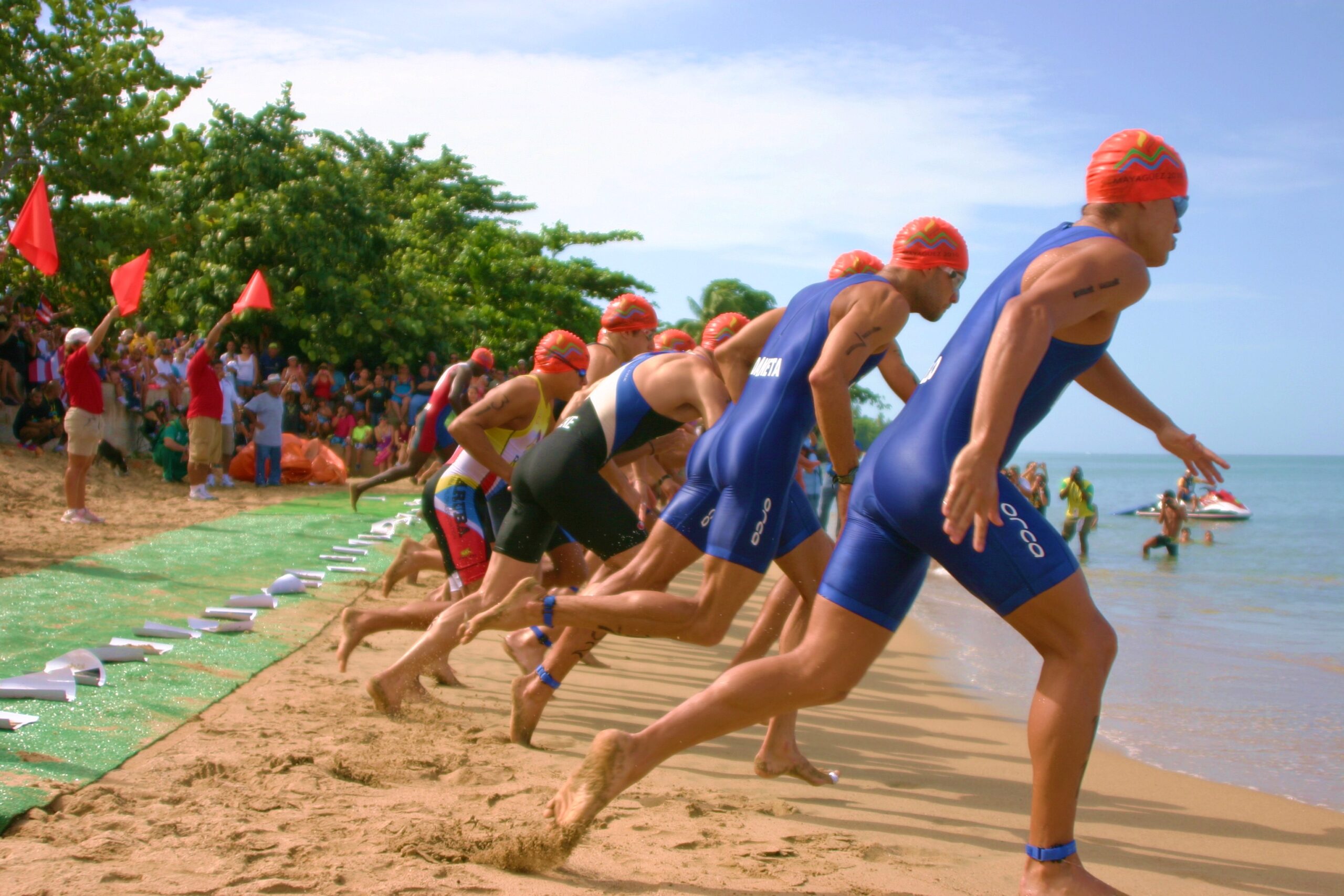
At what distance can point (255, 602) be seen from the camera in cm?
726

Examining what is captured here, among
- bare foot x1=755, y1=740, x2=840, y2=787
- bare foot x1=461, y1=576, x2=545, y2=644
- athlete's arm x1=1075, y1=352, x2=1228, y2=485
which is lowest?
bare foot x1=755, y1=740, x2=840, y2=787

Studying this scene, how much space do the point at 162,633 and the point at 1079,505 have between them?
1965 cm

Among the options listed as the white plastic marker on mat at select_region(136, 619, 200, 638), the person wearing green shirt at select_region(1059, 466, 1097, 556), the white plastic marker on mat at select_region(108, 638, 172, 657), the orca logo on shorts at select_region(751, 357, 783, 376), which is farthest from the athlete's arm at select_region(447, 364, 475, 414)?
the person wearing green shirt at select_region(1059, 466, 1097, 556)

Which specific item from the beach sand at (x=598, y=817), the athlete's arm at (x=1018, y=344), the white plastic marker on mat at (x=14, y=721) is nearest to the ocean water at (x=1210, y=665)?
the beach sand at (x=598, y=817)

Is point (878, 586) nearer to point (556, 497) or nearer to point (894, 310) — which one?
point (894, 310)

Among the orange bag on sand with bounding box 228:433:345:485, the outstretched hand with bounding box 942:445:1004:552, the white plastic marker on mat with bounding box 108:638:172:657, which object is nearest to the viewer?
the outstretched hand with bounding box 942:445:1004:552

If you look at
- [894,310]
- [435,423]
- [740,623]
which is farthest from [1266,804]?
[435,423]

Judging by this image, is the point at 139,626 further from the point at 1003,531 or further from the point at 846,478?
the point at 1003,531

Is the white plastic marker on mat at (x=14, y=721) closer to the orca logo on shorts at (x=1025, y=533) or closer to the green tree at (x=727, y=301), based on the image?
the orca logo on shorts at (x=1025, y=533)

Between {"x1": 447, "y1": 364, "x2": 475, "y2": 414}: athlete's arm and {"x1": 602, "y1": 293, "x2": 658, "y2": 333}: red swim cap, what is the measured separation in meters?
2.59

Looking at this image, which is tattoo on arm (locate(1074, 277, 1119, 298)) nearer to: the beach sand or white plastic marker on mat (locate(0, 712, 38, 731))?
the beach sand

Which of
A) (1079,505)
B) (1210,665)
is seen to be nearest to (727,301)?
(1079,505)

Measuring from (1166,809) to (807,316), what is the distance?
2.26 m

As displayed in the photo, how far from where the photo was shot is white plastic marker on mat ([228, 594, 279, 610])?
7180mm
